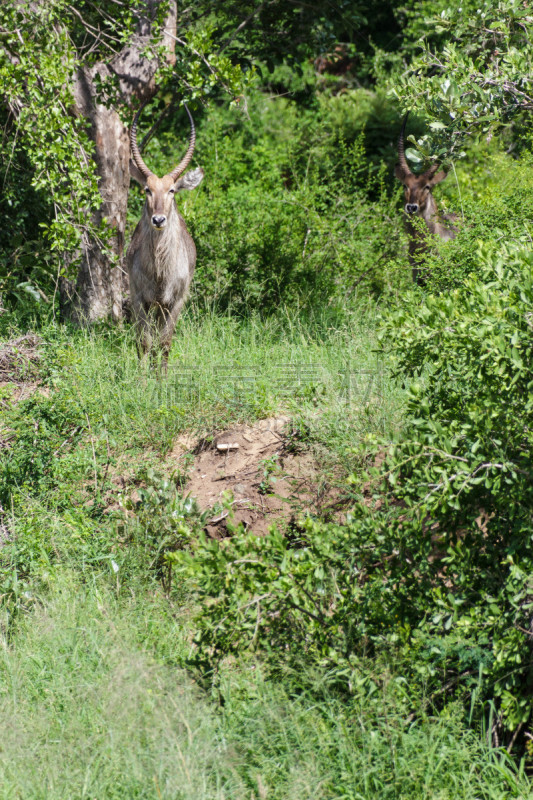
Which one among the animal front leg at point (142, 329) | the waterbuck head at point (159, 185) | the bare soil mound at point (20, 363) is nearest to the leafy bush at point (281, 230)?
the animal front leg at point (142, 329)

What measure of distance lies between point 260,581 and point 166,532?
1519 mm

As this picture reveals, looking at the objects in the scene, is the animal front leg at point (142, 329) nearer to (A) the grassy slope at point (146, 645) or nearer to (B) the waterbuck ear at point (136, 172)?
(A) the grassy slope at point (146, 645)

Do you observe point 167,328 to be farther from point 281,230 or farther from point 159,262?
point 281,230

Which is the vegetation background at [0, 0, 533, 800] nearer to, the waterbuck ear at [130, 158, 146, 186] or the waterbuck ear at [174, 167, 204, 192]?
the waterbuck ear at [130, 158, 146, 186]

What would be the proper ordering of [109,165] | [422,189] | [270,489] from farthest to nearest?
[422,189] → [109,165] → [270,489]

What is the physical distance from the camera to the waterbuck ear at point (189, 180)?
7566 millimetres

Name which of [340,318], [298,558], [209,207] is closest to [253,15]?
[209,207]

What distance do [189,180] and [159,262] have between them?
0.85 metres

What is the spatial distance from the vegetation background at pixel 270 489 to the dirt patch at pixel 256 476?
9 centimetres

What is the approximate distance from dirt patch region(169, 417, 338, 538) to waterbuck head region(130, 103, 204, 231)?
207cm

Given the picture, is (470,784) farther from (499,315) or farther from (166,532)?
(166,532)

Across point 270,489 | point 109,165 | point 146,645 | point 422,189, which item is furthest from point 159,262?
point 146,645

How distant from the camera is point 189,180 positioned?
7.68 m

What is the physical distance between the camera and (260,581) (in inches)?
142
